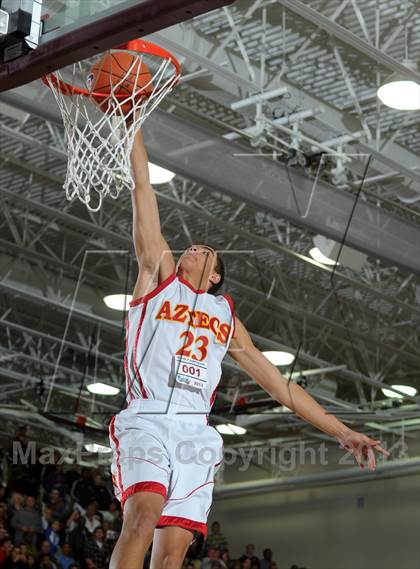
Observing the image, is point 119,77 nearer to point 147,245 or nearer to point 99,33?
point 99,33

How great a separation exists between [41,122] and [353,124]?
4110 millimetres

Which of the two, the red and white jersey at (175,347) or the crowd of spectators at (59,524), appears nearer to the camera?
the red and white jersey at (175,347)

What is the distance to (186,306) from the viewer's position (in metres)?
4.92

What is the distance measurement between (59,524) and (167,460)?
12524 millimetres

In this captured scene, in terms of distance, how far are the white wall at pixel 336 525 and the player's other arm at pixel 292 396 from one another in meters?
19.3

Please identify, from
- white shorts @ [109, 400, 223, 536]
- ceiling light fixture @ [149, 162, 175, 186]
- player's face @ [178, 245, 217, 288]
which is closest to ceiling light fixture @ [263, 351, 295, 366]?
ceiling light fixture @ [149, 162, 175, 186]

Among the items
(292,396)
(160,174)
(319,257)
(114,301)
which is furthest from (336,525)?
(292,396)

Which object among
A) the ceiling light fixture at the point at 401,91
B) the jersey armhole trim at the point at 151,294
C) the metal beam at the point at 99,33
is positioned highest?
the ceiling light fixture at the point at 401,91

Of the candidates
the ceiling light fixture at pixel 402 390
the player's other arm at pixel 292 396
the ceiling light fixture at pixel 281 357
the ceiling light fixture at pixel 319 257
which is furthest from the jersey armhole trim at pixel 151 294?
the ceiling light fixture at pixel 402 390

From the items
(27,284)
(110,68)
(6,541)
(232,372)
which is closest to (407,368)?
(232,372)

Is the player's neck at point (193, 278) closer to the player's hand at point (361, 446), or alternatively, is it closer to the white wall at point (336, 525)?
the player's hand at point (361, 446)

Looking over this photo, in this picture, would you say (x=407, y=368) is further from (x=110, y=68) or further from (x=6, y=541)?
(x=110, y=68)

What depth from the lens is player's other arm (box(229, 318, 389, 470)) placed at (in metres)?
4.95

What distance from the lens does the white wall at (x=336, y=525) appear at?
78.6 ft
